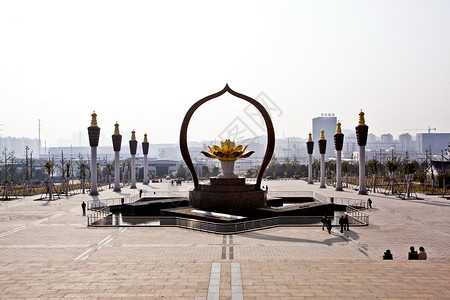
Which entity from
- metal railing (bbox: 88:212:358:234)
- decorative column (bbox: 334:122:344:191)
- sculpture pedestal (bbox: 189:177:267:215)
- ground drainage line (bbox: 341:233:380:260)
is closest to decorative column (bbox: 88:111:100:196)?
metal railing (bbox: 88:212:358:234)

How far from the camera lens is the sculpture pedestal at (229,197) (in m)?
25.4

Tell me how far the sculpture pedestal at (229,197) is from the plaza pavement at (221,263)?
5881 millimetres

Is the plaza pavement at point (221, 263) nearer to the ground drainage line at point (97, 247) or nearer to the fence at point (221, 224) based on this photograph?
the ground drainage line at point (97, 247)

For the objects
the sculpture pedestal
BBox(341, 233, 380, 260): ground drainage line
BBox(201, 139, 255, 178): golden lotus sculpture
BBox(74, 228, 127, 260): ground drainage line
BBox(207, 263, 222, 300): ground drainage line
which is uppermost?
BBox(201, 139, 255, 178): golden lotus sculpture

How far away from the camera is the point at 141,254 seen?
14828 mm

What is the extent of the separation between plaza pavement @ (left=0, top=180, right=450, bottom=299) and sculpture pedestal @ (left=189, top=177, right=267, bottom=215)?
588 cm

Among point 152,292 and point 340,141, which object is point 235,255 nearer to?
point 152,292

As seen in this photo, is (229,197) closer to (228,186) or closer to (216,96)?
(228,186)

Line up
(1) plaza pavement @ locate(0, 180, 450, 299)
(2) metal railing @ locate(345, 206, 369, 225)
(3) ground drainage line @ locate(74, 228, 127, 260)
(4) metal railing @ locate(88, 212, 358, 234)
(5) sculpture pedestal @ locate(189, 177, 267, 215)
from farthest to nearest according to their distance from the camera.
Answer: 1. (5) sculpture pedestal @ locate(189, 177, 267, 215)
2. (2) metal railing @ locate(345, 206, 369, 225)
3. (4) metal railing @ locate(88, 212, 358, 234)
4. (3) ground drainage line @ locate(74, 228, 127, 260)
5. (1) plaza pavement @ locate(0, 180, 450, 299)

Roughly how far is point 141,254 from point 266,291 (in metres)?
6.34

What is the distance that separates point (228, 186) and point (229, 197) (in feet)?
2.97

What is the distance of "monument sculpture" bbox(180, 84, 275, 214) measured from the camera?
25.5 meters

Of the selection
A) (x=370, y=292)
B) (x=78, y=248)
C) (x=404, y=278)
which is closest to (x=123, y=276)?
(x=78, y=248)

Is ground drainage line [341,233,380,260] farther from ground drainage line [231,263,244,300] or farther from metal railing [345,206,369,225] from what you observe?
ground drainage line [231,263,244,300]
